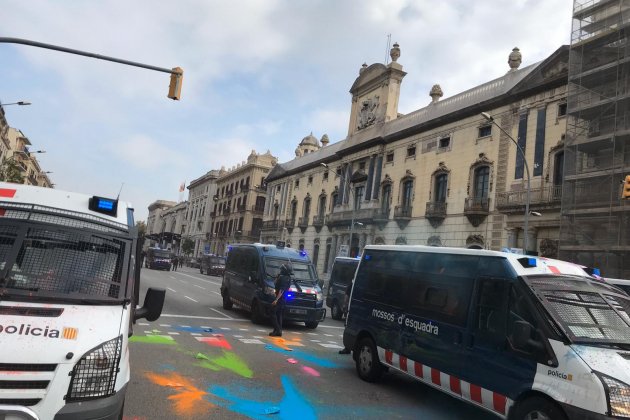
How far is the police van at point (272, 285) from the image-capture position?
13.1 meters

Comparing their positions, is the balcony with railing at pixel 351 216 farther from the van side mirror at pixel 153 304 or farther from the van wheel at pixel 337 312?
the van side mirror at pixel 153 304

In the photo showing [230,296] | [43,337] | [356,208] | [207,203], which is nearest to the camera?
[43,337]

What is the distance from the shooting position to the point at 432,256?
6.89 metres

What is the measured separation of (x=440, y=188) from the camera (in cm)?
3061

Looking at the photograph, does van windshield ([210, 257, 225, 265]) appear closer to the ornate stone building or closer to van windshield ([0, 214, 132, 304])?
the ornate stone building

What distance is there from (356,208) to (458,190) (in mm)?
12125

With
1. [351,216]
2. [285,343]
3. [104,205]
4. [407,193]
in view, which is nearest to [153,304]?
[104,205]

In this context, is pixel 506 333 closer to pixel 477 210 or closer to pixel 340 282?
pixel 340 282

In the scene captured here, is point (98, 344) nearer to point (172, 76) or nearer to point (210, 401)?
point (210, 401)

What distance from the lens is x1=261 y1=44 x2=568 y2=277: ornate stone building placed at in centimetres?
2358

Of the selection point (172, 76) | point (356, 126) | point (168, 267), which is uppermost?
point (356, 126)

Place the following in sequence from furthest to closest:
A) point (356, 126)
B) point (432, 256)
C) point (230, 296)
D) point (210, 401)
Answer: point (356, 126), point (230, 296), point (432, 256), point (210, 401)

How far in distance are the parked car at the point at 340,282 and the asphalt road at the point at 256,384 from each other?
22.8 feet

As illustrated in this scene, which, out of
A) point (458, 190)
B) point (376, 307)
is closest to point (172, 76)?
point (376, 307)
